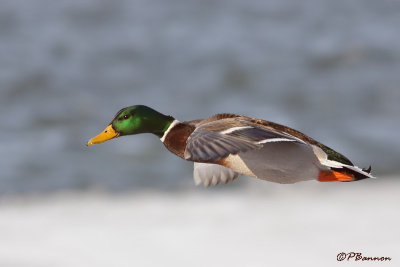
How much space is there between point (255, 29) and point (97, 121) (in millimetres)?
2850

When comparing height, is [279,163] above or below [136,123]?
below

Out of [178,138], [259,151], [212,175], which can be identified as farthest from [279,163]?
[212,175]

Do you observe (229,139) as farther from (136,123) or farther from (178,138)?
(136,123)

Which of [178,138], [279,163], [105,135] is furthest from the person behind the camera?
[105,135]

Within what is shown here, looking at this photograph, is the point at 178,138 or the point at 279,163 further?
the point at 178,138

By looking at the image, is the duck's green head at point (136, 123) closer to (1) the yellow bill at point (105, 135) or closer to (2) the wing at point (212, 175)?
(1) the yellow bill at point (105, 135)

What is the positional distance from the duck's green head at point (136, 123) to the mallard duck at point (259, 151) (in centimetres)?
3

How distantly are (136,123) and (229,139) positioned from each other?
0.25 metres

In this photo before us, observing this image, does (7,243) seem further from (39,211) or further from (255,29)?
(255,29)

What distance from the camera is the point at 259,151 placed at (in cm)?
125

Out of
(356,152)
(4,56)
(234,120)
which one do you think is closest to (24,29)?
(4,56)

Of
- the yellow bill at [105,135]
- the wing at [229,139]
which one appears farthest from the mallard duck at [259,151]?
the yellow bill at [105,135]

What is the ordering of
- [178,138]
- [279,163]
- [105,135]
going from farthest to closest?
[105,135], [178,138], [279,163]

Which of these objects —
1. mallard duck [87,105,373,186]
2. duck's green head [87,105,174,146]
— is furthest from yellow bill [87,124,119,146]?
mallard duck [87,105,373,186]
